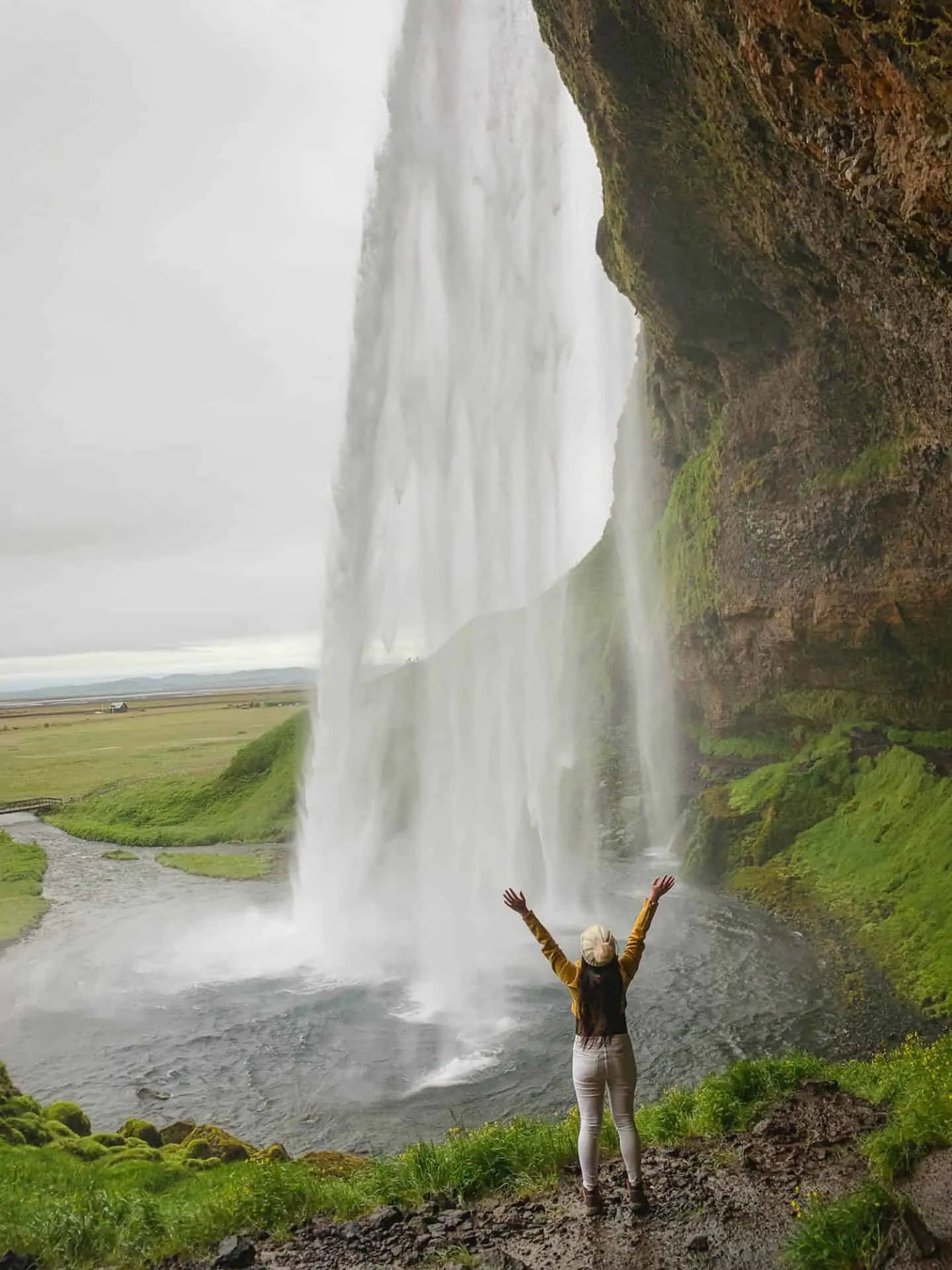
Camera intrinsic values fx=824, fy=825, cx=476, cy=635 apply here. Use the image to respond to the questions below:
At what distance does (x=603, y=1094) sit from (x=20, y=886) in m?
30.7

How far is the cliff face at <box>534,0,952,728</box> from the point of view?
10.9m

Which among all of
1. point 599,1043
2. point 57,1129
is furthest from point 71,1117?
point 599,1043

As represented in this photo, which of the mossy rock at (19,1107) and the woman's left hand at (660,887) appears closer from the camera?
the woman's left hand at (660,887)

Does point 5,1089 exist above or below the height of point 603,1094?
below

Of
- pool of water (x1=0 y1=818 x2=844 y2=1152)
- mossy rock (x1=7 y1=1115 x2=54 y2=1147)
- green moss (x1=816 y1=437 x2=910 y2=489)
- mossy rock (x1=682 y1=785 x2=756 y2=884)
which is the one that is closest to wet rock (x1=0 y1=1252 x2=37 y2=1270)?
mossy rock (x1=7 y1=1115 x2=54 y2=1147)

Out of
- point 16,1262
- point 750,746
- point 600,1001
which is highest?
point 600,1001

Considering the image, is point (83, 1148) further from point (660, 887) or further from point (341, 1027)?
point (660, 887)

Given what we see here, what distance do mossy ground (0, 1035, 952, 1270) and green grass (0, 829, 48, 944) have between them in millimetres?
16803

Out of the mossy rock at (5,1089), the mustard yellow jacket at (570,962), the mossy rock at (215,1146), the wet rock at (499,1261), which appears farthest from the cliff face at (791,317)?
the mossy rock at (5,1089)

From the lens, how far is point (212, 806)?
46562 millimetres

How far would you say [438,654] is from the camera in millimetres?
28562

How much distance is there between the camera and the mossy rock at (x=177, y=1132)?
39.9ft

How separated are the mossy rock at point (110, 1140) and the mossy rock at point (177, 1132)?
0.67 meters

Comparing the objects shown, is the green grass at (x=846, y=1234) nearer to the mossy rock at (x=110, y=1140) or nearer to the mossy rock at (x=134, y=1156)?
the mossy rock at (x=134, y=1156)
